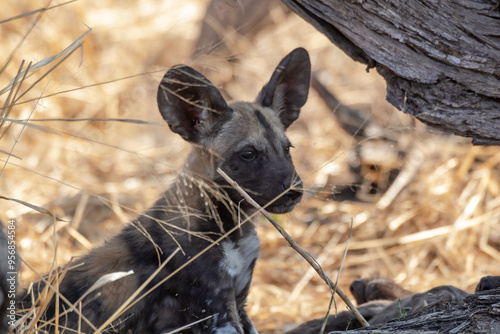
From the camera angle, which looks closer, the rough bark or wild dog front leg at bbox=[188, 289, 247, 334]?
the rough bark

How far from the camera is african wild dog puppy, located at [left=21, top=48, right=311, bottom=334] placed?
332 cm

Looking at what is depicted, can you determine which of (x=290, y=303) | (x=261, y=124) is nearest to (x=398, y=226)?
(x=290, y=303)

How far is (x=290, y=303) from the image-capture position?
5113mm

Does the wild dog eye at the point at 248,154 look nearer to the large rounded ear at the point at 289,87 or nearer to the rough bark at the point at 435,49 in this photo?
the large rounded ear at the point at 289,87

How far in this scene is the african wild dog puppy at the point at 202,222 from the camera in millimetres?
3324

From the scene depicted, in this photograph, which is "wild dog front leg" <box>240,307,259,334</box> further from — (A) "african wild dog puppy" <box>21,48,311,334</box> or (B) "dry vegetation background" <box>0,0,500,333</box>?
(B) "dry vegetation background" <box>0,0,500,333</box>

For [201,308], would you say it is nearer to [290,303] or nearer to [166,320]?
[166,320]

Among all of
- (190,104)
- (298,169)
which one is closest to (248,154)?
(190,104)

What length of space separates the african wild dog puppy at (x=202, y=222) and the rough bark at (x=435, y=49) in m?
0.73

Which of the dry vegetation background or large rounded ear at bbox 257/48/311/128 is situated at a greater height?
large rounded ear at bbox 257/48/311/128

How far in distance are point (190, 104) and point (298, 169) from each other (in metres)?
3.44

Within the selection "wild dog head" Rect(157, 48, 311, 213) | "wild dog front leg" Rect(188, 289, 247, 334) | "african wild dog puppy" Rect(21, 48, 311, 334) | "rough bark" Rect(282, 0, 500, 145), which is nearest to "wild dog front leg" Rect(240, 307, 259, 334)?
"african wild dog puppy" Rect(21, 48, 311, 334)

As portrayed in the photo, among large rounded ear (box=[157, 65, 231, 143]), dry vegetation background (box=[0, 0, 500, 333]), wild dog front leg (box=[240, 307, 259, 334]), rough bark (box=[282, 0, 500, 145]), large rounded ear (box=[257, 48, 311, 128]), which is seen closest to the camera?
rough bark (box=[282, 0, 500, 145])

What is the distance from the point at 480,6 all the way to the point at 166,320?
92.2 inches
